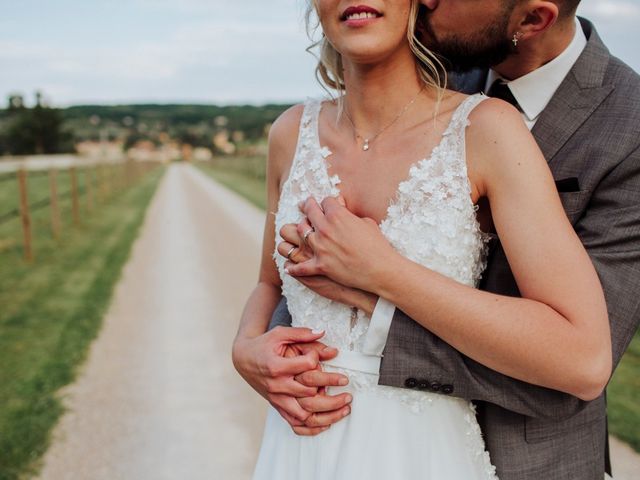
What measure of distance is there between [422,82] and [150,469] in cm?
320

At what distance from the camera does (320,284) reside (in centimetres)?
157

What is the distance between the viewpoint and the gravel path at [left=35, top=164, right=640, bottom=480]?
12.9 feet

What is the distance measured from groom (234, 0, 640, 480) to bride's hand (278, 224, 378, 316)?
4.0 inches

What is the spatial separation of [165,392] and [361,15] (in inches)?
162

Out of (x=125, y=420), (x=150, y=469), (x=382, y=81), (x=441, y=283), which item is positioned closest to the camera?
(x=441, y=283)

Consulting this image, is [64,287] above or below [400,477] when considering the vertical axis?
below

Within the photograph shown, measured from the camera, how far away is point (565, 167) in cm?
145

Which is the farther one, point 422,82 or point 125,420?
point 125,420

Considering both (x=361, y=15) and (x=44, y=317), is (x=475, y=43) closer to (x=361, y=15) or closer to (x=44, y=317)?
(x=361, y=15)

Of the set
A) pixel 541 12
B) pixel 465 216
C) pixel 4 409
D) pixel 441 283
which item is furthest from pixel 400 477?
pixel 4 409

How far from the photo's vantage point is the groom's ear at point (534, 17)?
1492 mm

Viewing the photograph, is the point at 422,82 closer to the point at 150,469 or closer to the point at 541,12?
the point at 541,12

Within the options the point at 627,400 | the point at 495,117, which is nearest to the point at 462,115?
the point at 495,117

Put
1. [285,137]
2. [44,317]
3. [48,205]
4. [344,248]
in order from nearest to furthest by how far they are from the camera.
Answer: [344,248] → [285,137] → [44,317] → [48,205]
